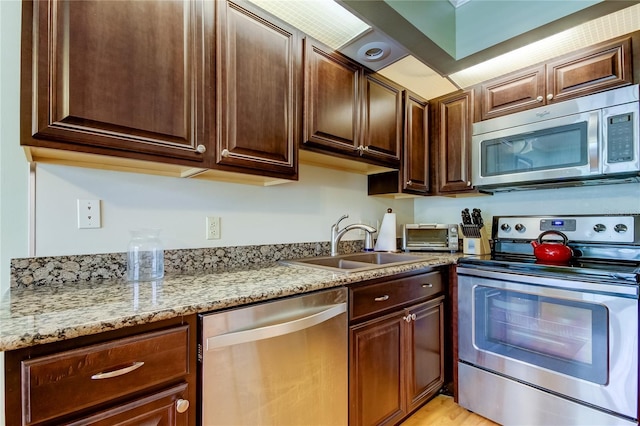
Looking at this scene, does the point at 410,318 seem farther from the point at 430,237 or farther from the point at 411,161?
the point at 411,161

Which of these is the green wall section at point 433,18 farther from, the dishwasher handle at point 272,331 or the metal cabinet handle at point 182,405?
the metal cabinet handle at point 182,405

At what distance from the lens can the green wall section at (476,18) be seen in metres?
1.53

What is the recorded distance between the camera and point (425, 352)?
180 centimetres

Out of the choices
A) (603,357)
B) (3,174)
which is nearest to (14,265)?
(3,174)

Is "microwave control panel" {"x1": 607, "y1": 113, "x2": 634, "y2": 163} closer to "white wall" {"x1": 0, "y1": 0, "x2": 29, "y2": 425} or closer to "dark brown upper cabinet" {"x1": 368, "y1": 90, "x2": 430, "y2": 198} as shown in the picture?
"dark brown upper cabinet" {"x1": 368, "y1": 90, "x2": 430, "y2": 198}

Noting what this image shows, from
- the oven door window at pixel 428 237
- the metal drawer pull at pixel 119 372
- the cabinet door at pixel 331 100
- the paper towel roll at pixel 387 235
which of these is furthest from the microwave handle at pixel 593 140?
the metal drawer pull at pixel 119 372

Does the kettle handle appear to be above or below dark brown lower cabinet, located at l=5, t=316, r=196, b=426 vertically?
above

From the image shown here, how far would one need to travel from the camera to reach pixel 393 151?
207 cm

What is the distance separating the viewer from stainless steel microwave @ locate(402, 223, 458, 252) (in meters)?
2.29

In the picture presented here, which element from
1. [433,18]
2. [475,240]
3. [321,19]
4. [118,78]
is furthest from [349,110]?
[475,240]

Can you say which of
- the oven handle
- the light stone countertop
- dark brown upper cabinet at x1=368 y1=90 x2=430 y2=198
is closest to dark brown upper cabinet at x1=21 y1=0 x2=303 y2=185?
the light stone countertop

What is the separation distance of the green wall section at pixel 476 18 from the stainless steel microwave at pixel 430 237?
3.88 feet

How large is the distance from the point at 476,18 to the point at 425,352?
2.05 m

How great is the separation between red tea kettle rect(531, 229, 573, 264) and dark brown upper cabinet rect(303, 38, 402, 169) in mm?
1026
